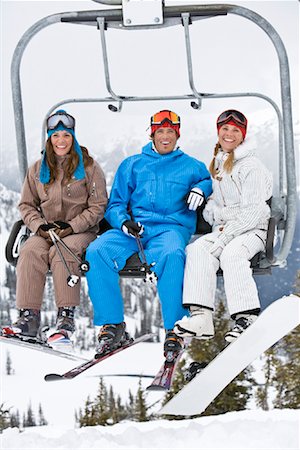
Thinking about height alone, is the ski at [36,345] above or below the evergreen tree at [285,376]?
above

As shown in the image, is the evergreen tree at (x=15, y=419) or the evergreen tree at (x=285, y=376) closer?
the evergreen tree at (x=285, y=376)

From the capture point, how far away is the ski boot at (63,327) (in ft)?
12.4

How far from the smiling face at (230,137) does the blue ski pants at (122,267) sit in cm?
47

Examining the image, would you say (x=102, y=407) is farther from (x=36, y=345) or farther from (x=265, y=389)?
(x=36, y=345)

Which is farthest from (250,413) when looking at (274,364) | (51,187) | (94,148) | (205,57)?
(51,187)

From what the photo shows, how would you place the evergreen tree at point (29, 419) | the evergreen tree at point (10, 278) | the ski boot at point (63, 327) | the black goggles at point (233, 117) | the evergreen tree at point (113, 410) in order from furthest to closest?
the evergreen tree at point (113, 410)
the evergreen tree at point (29, 419)
the evergreen tree at point (10, 278)
the black goggles at point (233, 117)
the ski boot at point (63, 327)

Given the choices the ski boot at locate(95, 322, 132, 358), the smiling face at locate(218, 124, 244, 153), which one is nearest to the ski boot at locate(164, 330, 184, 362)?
the ski boot at locate(95, 322, 132, 358)

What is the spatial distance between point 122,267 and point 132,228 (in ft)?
0.58

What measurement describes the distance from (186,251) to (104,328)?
493 millimetres

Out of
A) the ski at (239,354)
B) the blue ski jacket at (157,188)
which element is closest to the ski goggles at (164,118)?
the blue ski jacket at (157,188)

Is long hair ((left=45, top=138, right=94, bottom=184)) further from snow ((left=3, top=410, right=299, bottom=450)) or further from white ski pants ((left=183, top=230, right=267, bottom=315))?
snow ((left=3, top=410, right=299, bottom=450))

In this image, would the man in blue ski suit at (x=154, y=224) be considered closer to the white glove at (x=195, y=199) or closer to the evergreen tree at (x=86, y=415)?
the white glove at (x=195, y=199)

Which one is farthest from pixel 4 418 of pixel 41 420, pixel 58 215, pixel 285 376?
pixel 58 215

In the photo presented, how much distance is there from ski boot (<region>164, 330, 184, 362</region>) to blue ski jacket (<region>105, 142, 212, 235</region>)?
22.7 inches
